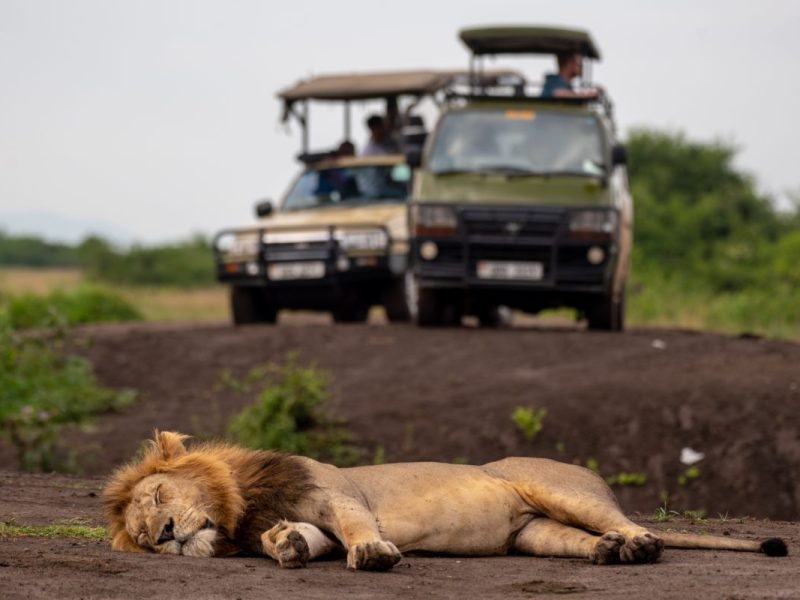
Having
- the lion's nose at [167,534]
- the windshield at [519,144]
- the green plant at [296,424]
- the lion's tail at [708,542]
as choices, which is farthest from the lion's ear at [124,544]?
the windshield at [519,144]

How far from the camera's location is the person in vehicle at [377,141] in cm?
1827

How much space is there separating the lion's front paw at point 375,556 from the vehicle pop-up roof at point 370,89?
12992 millimetres

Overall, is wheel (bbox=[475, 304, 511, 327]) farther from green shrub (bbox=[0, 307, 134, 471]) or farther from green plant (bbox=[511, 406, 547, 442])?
green plant (bbox=[511, 406, 547, 442])

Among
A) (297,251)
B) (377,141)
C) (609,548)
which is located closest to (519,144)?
(297,251)

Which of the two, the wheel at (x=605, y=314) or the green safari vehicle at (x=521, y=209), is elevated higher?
the green safari vehicle at (x=521, y=209)

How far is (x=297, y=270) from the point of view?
52.0 feet

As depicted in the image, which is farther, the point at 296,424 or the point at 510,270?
the point at 510,270

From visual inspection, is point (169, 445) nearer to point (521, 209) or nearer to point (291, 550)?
point (291, 550)

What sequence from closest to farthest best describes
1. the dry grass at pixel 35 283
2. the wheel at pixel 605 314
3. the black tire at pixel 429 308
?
the wheel at pixel 605 314 < the black tire at pixel 429 308 < the dry grass at pixel 35 283

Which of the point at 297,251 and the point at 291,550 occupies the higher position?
the point at 291,550

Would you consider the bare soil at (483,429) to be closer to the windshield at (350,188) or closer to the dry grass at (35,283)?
the windshield at (350,188)

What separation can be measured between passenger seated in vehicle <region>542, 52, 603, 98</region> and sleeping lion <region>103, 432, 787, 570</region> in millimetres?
9384

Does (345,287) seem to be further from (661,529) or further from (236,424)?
(661,529)

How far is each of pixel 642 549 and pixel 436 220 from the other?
929 centimetres
